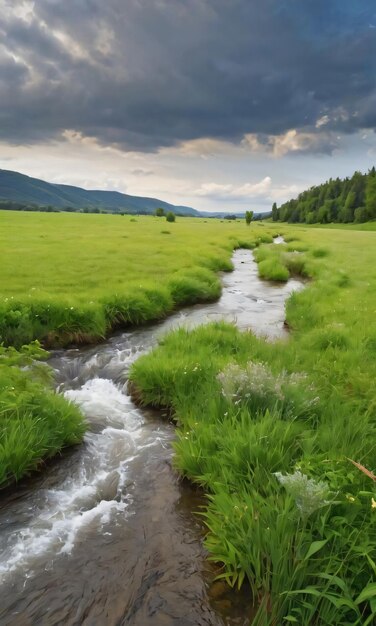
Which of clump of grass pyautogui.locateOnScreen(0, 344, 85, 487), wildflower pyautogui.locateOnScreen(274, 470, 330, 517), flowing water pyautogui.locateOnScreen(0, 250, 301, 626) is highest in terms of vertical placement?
wildflower pyautogui.locateOnScreen(274, 470, 330, 517)

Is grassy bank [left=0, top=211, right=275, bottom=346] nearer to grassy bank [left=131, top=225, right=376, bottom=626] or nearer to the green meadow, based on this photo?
the green meadow

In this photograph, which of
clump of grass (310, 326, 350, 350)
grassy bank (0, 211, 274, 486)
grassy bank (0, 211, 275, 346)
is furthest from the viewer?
grassy bank (0, 211, 275, 346)

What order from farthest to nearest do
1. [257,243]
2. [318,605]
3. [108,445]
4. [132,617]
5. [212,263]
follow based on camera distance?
[257,243], [212,263], [108,445], [132,617], [318,605]

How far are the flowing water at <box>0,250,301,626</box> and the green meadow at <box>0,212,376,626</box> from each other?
36cm

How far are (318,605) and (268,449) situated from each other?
7.90ft

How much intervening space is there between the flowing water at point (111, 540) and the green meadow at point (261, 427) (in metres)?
0.36

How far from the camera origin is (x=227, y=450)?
22.3ft

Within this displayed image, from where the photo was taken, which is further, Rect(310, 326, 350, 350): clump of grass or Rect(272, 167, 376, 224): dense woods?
Rect(272, 167, 376, 224): dense woods

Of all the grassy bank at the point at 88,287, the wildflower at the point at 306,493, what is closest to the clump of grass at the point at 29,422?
the wildflower at the point at 306,493

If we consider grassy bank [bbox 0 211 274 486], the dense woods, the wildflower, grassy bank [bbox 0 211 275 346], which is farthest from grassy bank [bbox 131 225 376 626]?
the dense woods

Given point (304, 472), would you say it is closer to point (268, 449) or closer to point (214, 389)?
point (268, 449)

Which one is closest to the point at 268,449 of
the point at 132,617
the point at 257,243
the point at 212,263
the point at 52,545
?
the point at 132,617

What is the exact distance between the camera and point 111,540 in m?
5.89

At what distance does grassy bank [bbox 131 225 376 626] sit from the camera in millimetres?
4418
